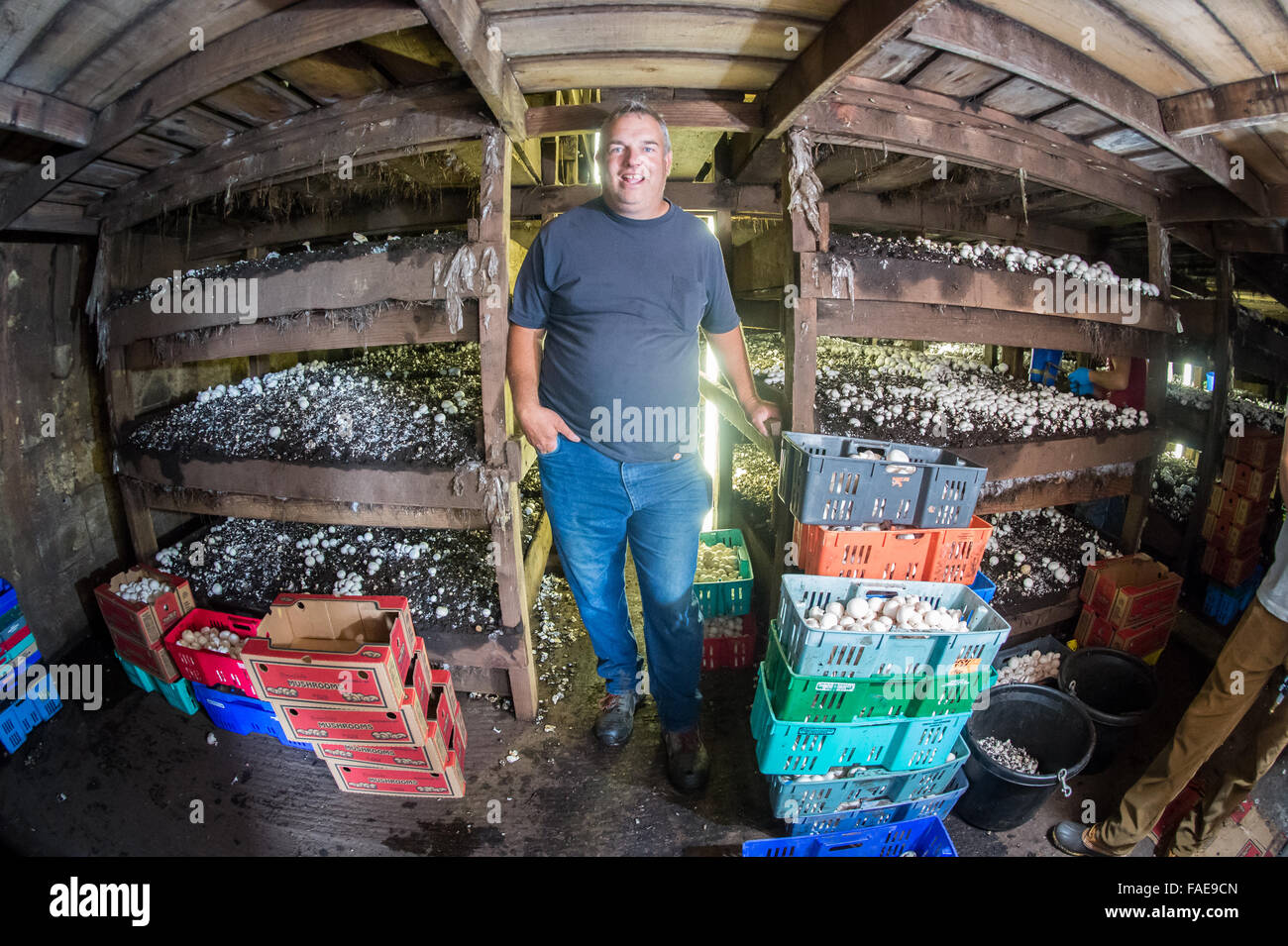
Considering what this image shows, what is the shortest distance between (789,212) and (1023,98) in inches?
44.8

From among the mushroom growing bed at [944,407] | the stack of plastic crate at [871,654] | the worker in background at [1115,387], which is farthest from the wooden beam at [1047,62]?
the stack of plastic crate at [871,654]

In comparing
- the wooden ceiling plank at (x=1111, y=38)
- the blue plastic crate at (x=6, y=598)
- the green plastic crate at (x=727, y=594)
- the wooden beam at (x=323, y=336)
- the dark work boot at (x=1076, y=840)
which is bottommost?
the dark work boot at (x=1076, y=840)

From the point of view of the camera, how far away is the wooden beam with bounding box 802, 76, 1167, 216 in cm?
241

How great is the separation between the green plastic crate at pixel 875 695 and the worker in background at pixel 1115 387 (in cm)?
248

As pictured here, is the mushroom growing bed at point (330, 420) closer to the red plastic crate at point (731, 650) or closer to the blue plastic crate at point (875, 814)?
the red plastic crate at point (731, 650)

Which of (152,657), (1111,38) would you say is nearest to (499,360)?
(152,657)

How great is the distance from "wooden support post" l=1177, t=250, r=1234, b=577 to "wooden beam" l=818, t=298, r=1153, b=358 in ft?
3.75

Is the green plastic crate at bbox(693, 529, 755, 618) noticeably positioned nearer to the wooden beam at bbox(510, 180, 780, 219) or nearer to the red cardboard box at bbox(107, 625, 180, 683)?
the wooden beam at bbox(510, 180, 780, 219)

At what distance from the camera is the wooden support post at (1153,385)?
3.31m

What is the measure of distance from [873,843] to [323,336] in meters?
3.16

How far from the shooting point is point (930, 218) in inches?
169

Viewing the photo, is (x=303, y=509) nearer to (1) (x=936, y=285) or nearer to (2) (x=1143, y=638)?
(1) (x=936, y=285)
